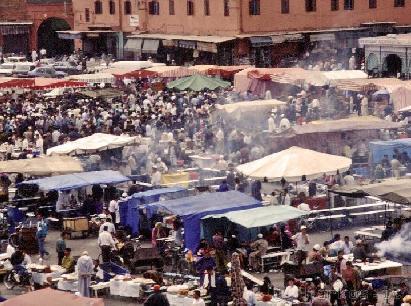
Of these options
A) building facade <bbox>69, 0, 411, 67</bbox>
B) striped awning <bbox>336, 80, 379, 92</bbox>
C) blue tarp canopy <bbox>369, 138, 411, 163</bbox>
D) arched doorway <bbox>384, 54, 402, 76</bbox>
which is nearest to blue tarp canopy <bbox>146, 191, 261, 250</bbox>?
blue tarp canopy <bbox>369, 138, 411, 163</bbox>

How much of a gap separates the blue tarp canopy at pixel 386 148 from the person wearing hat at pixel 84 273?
39.0ft

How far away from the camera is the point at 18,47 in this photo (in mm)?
83375

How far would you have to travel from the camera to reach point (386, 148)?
1300 inches

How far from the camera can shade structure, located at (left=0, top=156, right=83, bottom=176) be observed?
32.6 m

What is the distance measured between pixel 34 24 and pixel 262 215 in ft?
194

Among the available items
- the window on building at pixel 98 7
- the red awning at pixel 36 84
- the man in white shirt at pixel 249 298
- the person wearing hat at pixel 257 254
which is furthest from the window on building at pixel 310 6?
the man in white shirt at pixel 249 298

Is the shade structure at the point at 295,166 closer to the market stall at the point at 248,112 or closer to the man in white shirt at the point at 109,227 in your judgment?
the man in white shirt at the point at 109,227

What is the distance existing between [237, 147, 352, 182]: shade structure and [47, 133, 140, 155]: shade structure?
664cm

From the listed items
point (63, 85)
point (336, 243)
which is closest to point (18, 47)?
point (63, 85)

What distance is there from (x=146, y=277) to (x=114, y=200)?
7025mm

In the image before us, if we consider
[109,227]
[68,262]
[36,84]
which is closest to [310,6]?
[36,84]

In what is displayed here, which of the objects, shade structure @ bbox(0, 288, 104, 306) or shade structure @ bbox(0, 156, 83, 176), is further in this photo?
shade structure @ bbox(0, 156, 83, 176)

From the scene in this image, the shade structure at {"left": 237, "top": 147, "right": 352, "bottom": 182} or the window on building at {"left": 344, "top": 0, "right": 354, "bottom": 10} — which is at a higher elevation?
the window on building at {"left": 344, "top": 0, "right": 354, "bottom": 10}

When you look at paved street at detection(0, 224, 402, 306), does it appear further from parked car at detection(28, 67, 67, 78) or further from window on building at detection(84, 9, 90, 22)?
window on building at detection(84, 9, 90, 22)
